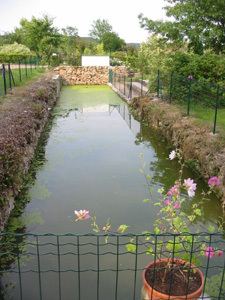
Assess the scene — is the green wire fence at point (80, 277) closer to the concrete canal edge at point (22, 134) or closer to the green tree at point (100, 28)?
the concrete canal edge at point (22, 134)

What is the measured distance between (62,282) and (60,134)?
699 cm

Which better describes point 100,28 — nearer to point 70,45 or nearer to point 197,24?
point 70,45

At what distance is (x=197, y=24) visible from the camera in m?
12.6

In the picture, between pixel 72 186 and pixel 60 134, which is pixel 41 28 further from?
pixel 72 186

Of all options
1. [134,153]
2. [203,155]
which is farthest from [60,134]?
[203,155]

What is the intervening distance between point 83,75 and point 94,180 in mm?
20195

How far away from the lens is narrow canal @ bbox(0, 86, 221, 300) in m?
4.91

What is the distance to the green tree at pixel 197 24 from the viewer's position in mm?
12203

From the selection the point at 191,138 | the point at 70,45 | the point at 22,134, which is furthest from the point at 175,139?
the point at 70,45

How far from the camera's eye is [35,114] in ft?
30.2

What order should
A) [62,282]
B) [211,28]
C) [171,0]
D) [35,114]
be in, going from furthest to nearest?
[171,0] → [211,28] → [35,114] → [62,282]

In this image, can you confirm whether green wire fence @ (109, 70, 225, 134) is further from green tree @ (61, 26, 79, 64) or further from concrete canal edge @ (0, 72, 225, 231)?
green tree @ (61, 26, 79, 64)

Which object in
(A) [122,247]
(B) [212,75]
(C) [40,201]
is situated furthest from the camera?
(B) [212,75]

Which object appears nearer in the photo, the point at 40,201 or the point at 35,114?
the point at 40,201
